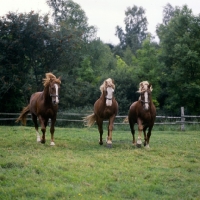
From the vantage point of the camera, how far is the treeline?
974 inches

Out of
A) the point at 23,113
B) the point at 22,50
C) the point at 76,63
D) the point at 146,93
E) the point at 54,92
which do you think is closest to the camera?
the point at 54,92

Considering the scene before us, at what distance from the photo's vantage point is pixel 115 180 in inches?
247

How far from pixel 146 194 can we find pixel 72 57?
22479 millimetres

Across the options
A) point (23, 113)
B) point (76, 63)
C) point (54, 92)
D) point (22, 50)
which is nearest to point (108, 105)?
point (54, 92)

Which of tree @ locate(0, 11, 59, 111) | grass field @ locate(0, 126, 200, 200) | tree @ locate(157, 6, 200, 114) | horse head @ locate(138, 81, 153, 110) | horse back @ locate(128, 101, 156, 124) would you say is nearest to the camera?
grass field @ locate(0, 126, 200, 200)

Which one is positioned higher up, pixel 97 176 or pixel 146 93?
pixel 146 93

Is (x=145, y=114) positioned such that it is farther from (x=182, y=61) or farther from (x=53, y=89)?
(x=182, y=61)

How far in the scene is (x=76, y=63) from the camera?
30.0 meters

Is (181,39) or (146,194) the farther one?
(181,39)

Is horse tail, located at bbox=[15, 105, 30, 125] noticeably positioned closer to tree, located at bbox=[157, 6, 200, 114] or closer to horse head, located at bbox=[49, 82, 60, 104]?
horse head, located at bbox=[49, 82, 60, 104]

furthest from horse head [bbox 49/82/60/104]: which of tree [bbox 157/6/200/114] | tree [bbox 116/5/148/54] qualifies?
tree [bbox 116/5/148/54]

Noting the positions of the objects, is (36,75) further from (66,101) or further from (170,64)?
(170,64)

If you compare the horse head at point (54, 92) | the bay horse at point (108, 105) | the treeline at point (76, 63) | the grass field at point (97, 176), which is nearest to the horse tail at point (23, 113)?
the horse head at point (54, 92)

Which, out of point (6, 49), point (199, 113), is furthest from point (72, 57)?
point (199, 113)
